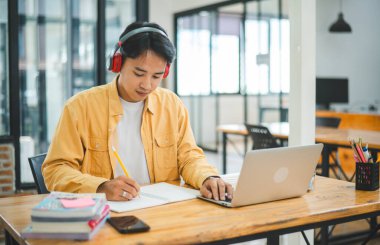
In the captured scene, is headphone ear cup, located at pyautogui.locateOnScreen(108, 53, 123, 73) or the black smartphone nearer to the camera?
the black smartphone

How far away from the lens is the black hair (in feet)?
6.02

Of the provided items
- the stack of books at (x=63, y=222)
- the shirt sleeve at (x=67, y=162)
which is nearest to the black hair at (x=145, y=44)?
the shirt sleeve at (x=67, y=162)

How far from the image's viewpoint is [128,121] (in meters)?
2.08

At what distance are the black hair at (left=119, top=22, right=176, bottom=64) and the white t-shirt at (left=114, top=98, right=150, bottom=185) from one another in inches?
11.2

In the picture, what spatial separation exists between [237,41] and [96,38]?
17.7 ft

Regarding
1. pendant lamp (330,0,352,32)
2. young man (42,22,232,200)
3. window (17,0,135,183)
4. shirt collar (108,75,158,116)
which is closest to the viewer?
young man (42,22,232,200)

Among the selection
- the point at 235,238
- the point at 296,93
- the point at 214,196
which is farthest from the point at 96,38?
the point at 235,238

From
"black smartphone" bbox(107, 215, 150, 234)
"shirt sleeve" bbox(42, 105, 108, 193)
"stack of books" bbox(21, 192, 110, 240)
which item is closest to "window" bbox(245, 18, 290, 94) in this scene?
"shirt sleeve" bbox(42, 105, 108, 193)

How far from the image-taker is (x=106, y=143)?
1981 mm

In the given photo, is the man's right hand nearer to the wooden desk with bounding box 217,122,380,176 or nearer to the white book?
the white book

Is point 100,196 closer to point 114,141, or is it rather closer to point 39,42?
point 114,141

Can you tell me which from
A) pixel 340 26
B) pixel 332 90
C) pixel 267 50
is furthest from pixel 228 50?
pixel 332 90

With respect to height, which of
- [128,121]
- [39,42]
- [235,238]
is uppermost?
[39,42]

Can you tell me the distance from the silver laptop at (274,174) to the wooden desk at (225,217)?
0.03 m
